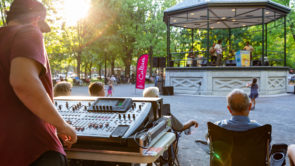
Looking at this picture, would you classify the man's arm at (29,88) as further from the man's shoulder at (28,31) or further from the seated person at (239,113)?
the seated person at (239,113)

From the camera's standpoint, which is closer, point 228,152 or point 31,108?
point 31,108

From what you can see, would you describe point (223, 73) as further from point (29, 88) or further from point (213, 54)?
point (29, 88)

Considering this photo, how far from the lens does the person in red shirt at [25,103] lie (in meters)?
1.26

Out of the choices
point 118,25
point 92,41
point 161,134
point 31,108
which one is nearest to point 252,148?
point 161,134

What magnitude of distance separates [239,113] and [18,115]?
2023 millimetres

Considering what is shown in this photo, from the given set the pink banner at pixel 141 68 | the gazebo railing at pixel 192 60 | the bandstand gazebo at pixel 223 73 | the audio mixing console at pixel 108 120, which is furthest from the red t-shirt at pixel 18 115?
the gazebo railing at pixel 192 60

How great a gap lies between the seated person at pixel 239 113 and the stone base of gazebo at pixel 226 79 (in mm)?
13894

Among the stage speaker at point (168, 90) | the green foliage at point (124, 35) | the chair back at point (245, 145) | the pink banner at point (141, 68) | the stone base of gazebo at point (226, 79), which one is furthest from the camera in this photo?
the green foliage at point (124, 35)

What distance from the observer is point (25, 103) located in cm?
125

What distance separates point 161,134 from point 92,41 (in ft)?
112

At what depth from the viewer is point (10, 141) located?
130cm

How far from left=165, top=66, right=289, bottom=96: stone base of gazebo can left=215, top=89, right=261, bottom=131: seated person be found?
13.9m

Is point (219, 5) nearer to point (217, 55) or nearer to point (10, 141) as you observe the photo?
point (217, 55)

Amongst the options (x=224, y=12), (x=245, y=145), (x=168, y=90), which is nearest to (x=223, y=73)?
(x=168, y=90)
